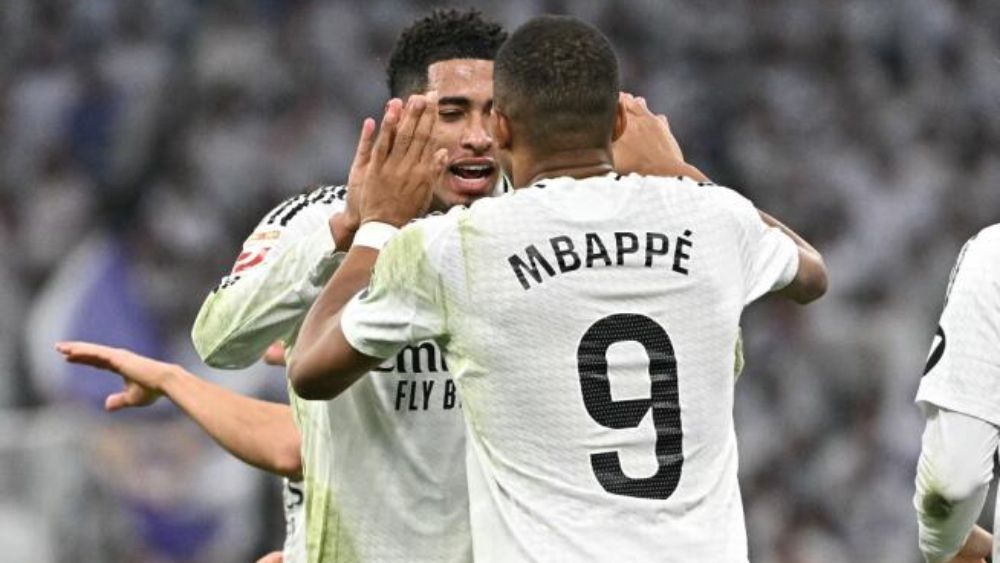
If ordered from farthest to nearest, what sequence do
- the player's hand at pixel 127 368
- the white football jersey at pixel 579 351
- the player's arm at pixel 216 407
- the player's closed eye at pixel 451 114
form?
the player's arm at pixel 216 407, the player's hand at pixel 127 368, the player's closed eye at pixel 451 114, the white football jersey at pixel 579 351

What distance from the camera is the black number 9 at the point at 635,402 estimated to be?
3.75 m

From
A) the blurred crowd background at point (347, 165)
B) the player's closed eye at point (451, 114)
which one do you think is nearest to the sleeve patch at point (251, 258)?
the player's closed eye at point (451, 114)

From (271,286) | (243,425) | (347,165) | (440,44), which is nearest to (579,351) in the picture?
(271,286)

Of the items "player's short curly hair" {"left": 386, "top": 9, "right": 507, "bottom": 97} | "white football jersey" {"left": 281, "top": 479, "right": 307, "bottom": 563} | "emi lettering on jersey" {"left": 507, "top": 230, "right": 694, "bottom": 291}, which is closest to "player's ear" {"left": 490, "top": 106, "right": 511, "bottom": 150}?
"emi lettering on jersey" {"left": 507, "top": 230, "right": 694, "bottom": 291}

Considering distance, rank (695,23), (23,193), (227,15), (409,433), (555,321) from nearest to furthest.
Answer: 1. (555,321)
2. (409,433)
3. (23,193)
4. (227,15)
5. (695,23)

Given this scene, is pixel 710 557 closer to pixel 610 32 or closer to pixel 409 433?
pixel 409 433

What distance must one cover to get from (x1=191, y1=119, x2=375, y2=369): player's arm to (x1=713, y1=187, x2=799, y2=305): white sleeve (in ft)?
2.53

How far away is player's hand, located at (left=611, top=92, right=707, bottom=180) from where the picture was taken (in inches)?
164

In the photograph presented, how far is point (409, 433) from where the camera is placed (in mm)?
4520

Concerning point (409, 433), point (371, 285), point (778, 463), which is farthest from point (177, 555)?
point (371, 285)

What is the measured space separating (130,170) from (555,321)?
7.52 metres

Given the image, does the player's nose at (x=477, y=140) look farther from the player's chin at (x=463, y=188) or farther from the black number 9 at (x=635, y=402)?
the black number 9 at (x=635, y=402)

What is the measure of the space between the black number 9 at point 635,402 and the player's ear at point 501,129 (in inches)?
15.1

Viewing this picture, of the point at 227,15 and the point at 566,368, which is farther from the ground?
the point at 227,15
